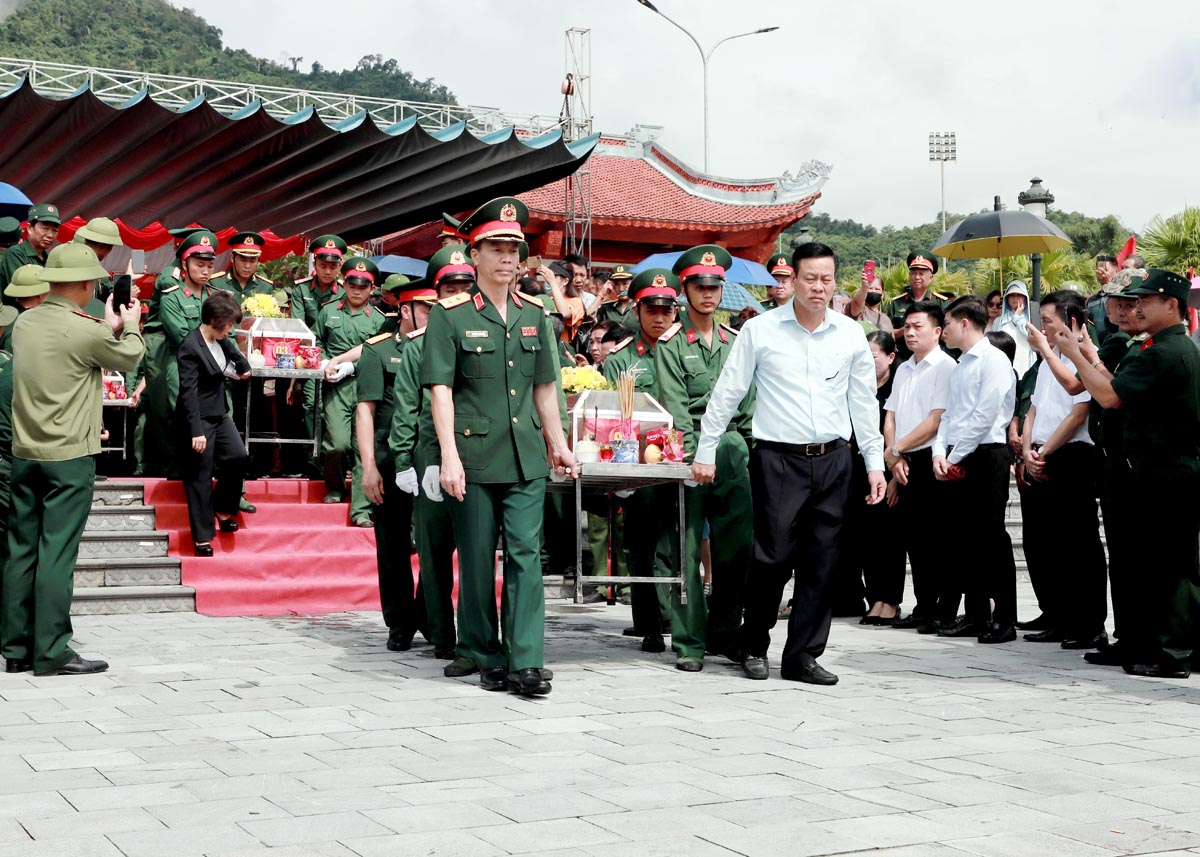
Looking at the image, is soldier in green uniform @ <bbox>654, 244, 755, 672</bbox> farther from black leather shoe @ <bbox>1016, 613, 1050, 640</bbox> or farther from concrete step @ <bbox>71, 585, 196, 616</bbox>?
concrete step @ <bbox>71, 585, 196, 616</bbox>

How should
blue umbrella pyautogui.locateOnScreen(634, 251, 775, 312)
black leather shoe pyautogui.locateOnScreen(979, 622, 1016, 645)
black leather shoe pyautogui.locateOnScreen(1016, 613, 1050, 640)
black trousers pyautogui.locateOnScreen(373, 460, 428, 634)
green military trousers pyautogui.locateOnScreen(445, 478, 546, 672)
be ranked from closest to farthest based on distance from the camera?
green military trousers pyautogui.locateOnScreen(445, 478, 546, 672), black trousers pyautogui.locateOnScreen(373, 460, 428, 634), black leather shoe pyautogui.locateOnScreen(979, 622, 1016, 645), black leather shoe pyautogui.locateOnScreen(1016, 613, 1050, 640), blue umbrella pyautogui.locateOnScreen(634, 251, 775, 312)

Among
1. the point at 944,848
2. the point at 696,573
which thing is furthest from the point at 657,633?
the point at 944,848

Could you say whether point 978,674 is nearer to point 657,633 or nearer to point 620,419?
point 657,633

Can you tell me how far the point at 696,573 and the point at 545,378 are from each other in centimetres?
133

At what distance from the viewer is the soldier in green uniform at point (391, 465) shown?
7477 mm

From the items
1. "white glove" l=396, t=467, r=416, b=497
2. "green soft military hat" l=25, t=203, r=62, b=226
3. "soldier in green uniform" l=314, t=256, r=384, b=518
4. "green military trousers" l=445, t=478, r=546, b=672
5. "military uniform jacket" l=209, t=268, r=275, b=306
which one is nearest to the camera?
"green military trousers" l=445, t=478, r=546, b=672

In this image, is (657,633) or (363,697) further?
(657,633)

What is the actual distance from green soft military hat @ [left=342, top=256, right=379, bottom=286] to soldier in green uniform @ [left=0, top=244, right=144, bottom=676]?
13.8 ft

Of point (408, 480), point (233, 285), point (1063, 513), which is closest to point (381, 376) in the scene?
point (408, 480)

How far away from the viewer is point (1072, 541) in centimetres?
804

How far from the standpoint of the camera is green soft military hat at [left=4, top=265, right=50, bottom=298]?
7043 millimetres

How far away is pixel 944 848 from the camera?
3.55m

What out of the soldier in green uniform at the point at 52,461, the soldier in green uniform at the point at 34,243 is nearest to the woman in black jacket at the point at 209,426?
the soldier in green uniform at the point at 34,243

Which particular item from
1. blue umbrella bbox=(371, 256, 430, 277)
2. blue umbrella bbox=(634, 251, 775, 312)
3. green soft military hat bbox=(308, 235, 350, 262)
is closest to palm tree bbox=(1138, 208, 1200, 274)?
blue umbrella bbox=(634, 251, 775, 312)
